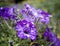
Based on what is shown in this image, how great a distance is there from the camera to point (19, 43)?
3.29 metres

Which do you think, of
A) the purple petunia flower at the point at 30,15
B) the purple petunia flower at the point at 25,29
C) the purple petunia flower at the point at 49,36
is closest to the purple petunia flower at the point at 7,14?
the purple petunia flower at the point at 30,15

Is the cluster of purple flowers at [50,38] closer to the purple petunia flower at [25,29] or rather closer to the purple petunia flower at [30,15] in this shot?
the purple petunia flower at [30,15]

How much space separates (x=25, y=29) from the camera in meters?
3.18

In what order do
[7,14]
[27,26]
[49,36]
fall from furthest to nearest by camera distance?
[49,36]
[7,14]
[27,26]

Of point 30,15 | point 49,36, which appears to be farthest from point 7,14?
point 49,36

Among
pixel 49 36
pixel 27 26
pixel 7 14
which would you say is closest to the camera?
pixel 27 26

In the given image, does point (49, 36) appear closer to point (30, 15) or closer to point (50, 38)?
point (50, 38)

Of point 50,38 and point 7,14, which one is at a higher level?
point 7,14

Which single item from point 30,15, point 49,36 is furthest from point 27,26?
point 49,36

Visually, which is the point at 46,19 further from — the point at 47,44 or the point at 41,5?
the point at 41,5

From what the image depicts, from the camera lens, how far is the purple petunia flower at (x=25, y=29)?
312 centimetres

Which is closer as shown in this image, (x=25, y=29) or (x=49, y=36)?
(x=25, y=29)

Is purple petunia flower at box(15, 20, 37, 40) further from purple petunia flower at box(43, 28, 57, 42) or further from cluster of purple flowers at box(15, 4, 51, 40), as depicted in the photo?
purple petunia flower at box(43, 28, 57, 42)

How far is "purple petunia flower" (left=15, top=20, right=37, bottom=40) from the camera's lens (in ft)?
10.2
